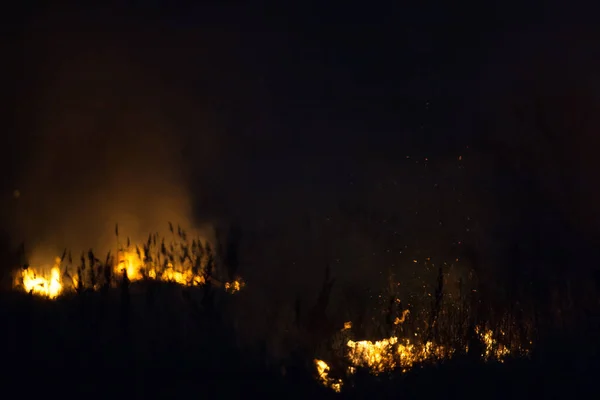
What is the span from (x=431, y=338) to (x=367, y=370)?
1466 mm

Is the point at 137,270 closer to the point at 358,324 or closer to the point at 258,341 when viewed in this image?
the point at 258,341

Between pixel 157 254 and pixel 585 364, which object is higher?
pixel 157 254

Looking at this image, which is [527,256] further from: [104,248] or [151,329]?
[104,248]

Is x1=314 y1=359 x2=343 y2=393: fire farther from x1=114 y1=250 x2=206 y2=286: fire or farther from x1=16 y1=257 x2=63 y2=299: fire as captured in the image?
x1=16 y1=257 x2=63 y2=299: fire

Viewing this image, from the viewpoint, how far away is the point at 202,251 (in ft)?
32.9

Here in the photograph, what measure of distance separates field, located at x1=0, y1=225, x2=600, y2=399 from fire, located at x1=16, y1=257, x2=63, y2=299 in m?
0.05

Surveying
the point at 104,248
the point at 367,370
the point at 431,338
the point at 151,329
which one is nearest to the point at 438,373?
the point at 367,370

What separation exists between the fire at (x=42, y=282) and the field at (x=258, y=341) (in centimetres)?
5

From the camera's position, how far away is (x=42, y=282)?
34.3ft

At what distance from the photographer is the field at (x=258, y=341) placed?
668 cm

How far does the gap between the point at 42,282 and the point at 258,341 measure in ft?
14.2

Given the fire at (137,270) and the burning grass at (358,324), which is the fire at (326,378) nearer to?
the burning grass at (358,324)

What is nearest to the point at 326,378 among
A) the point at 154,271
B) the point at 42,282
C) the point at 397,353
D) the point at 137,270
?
the point at 397,353

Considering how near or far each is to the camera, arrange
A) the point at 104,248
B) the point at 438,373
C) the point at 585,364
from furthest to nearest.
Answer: the point at 104,248
the point at 585,364
the point at 438,373
